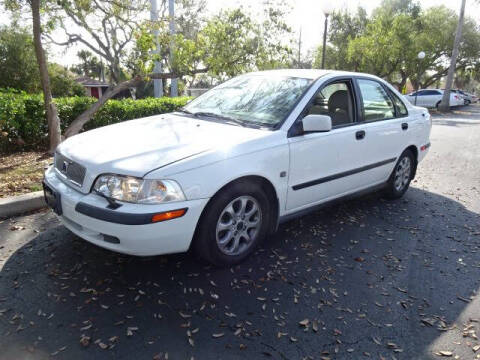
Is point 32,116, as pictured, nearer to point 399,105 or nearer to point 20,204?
point 20,204

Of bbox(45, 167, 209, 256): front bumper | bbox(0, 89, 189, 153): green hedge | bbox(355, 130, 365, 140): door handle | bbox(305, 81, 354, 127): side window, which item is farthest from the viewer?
bbox(0, 89, 189, 153): green hedge

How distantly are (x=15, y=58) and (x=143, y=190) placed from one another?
75.4 feet

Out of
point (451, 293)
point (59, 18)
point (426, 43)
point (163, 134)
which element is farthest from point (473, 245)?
point (426, 43)

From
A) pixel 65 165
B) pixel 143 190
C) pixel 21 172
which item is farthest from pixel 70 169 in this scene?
pixel 21 172

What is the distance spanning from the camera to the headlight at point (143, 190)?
265 cm

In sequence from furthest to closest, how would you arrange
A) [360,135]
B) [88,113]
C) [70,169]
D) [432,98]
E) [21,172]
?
[432,98] → [88,113] → [21,172] → [360,135] → [70,169]

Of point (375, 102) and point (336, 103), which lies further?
point (375, 102)

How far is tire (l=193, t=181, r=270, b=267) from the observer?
2.92 metres

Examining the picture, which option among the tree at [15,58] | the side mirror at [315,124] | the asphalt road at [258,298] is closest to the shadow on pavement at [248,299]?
the asphalt road at [258,298]

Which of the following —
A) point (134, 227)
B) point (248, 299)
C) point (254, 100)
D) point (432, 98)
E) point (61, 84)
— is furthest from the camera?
point (432, 98)

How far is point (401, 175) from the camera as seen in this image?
508 centimetres

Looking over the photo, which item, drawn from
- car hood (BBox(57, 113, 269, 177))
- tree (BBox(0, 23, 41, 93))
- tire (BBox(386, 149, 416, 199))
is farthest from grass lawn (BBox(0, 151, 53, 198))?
tree (BBox(0, 23, 41, 93))

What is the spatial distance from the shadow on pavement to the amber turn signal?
1.94 ft

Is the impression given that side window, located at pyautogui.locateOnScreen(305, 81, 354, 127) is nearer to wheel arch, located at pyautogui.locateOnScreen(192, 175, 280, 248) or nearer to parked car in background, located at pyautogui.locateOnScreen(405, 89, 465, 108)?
wheel arch, located at pyautogui.locateOnScreen(192, 175, 280, 248)
